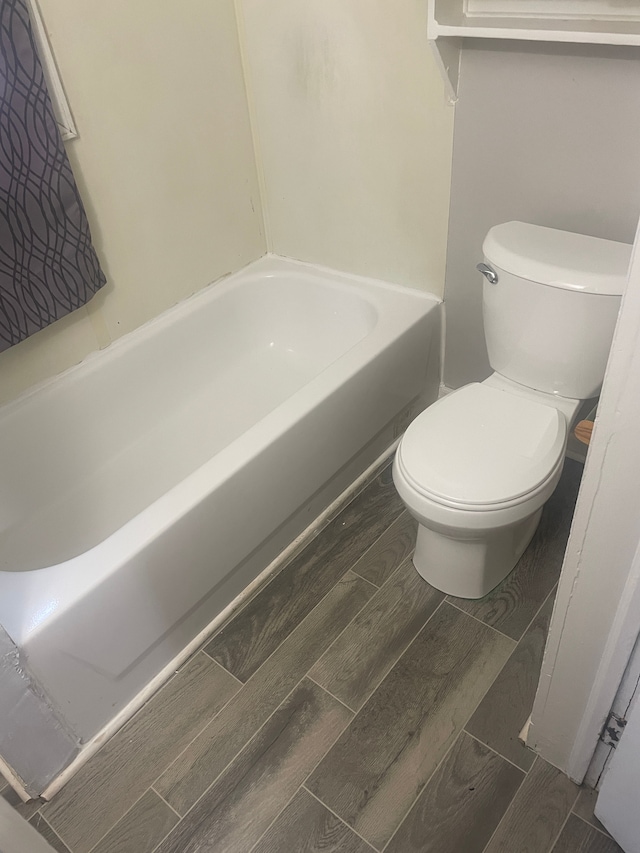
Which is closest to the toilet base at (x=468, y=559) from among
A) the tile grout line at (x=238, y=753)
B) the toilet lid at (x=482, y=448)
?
the toilet lid at (x=482, y=448)

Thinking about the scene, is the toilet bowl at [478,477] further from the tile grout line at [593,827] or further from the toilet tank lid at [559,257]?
the tile grout line at [593,827]

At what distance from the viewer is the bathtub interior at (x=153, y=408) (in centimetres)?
166

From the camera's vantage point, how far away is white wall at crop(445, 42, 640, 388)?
1336mm

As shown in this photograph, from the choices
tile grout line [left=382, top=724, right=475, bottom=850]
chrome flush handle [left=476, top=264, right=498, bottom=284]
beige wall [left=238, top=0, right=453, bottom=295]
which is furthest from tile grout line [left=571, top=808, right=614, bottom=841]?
beige wall [left=238, top=0, right=453, bottom=295]

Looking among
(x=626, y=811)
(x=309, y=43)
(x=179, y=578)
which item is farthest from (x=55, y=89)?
(x=626, y=811)

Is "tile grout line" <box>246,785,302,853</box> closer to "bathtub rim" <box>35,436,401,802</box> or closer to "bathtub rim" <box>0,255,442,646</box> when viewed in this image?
"bathtub rim" <box>35,436,401,802</box>

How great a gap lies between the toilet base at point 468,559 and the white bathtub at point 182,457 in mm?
360

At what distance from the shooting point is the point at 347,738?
1331mm

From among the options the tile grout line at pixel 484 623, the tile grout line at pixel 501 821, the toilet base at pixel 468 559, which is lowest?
the tile grout line at pixel 501 821

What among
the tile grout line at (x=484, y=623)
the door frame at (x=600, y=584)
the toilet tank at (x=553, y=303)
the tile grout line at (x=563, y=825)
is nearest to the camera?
the door frame at (x=600, y=584)

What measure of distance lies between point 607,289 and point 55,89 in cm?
137

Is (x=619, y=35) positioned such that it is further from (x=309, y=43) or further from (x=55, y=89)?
(x=55, y=89)

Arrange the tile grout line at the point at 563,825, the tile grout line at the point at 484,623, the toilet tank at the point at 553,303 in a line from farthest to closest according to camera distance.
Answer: the tile grout line at the point at 484,623 → the toilet tank at the point at 553,303 → the tile grout line at the point at 563,825

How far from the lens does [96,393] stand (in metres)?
1.79
